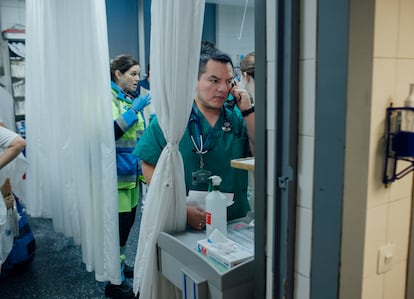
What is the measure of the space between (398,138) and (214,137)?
3.08 ft

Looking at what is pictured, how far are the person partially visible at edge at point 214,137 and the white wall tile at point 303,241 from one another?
0.73 m

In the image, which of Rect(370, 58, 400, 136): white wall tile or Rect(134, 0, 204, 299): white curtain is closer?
Rect(370, 58, 400, 136): white wall tile

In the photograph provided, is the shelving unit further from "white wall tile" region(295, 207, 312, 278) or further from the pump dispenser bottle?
the pump dispenser bottle

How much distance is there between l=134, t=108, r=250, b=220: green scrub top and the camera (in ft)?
5.56

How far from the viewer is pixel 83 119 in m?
2.35

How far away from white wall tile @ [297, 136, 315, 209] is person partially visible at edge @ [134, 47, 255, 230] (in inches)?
29.5

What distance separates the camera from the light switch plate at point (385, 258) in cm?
94

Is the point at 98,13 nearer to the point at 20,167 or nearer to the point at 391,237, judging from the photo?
the point at 20,167

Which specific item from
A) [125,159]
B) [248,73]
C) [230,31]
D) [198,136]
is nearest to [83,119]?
[125,159]

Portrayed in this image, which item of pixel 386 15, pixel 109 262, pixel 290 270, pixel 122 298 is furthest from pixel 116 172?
pixel 386 15

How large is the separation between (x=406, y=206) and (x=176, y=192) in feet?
2.69

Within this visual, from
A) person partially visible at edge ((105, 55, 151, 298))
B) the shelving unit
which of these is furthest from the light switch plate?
the shelving unit

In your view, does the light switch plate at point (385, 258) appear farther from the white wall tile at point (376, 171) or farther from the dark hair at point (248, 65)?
the dark hair at point (248, 65)

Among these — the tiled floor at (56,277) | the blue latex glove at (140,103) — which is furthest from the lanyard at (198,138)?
the tiled floor at (56,277)
